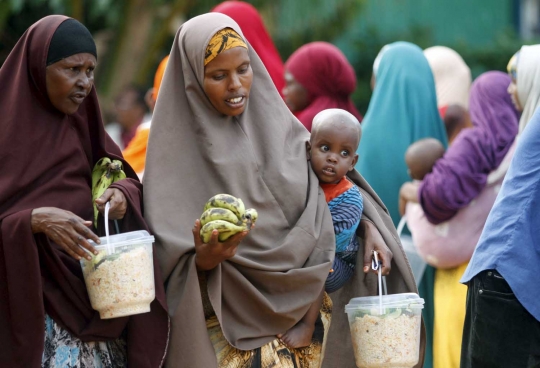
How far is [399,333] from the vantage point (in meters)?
3.40

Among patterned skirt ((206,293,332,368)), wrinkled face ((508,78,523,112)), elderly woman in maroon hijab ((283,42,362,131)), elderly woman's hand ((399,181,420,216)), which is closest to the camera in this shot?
patterned skirt ((206,293,332,368))

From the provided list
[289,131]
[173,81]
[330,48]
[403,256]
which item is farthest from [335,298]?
[330,48]

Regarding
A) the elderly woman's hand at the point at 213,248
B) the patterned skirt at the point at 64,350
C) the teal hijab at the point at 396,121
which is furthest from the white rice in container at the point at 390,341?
the teal hijab at the point at 396,121

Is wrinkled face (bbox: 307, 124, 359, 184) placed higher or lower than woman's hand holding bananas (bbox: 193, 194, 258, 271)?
higher

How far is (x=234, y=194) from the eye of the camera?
3.51m

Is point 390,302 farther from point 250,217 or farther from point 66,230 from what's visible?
point 66,230

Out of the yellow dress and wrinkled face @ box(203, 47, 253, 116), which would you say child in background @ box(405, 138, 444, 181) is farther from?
wrinkled face @ box(203, 47, 253, 116)

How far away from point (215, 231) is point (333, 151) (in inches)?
27.1

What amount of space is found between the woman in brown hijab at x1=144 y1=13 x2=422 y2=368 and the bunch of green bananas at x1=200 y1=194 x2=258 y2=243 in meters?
0.10

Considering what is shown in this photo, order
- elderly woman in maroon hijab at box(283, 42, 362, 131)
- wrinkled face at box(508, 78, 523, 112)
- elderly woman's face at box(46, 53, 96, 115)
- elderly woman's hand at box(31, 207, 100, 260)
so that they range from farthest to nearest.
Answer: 1. elderly woman in maroon hijab at box(283, 42, 362, 131)
2. wrinkled face at box(508, 78, 523, 112)
3. elderly woman's face at box(46, 53, 96, 115)
4. elderly woman's hand at box(31, 207, 100, 260)

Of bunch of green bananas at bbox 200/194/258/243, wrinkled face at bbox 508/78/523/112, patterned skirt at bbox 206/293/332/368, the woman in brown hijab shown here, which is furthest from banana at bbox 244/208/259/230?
wrinkled face at bbox 508/78/523/112

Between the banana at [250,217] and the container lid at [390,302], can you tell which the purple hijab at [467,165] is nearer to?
the container lid at [390,302]

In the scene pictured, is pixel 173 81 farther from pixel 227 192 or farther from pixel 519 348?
pixel 519 348

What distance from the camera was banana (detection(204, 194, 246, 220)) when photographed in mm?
3234
